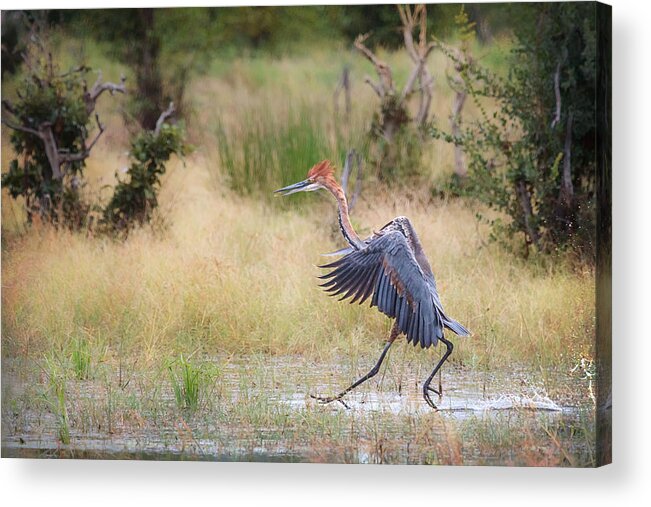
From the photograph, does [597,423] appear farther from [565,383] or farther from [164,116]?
[164,116]

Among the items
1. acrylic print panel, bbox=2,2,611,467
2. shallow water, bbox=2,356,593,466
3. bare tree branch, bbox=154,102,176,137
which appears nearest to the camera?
shallow water, bbox=2,356,593,466

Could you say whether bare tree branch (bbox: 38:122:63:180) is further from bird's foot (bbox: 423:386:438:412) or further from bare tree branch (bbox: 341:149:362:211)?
bird's foot (bbox: 423:386:438:412)

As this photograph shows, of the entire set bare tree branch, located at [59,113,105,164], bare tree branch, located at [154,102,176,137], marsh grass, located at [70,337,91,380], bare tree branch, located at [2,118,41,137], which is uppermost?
→ bare tree branch, located at [154,102,176,137]

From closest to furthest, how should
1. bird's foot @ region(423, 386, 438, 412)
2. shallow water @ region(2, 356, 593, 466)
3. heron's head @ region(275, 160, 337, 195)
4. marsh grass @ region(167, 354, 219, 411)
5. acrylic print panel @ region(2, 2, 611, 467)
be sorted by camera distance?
1. shallow water @ region(2, 356, 593, 466)
2. acrylic print panel @ region(2, 2, 611, 467)
3. bird's foot @ region(423, 386, 438, 412)
4. marsh grass @ region(167, 354, 219, 411)
5. heron's head @ region(275, 160, 337, 195)

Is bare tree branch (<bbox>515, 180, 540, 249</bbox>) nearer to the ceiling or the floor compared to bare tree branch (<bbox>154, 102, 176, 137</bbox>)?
nearer to the floor

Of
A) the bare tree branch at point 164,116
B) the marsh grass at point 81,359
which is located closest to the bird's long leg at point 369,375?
the marsh grass at point 81,359

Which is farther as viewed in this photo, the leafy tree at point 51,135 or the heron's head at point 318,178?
the leafy tree at point 51,135

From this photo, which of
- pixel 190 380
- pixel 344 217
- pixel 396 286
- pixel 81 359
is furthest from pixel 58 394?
pixel 396 286

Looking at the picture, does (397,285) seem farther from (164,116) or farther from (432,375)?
(164,116)

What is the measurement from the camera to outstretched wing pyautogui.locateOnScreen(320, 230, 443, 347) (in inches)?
288

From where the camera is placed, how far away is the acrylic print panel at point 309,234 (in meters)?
7.24

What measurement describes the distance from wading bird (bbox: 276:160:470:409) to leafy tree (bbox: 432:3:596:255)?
0.72 meters

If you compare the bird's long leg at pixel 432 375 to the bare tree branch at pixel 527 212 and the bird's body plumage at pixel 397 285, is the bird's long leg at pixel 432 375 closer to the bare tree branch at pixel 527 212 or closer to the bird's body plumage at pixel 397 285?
the bird's body plumage at pixel 397 285

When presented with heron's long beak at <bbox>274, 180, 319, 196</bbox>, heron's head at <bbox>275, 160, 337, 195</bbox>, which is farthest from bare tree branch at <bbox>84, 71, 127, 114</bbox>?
heron's head at <bbox>275, 160, 337, 195</bbox>
